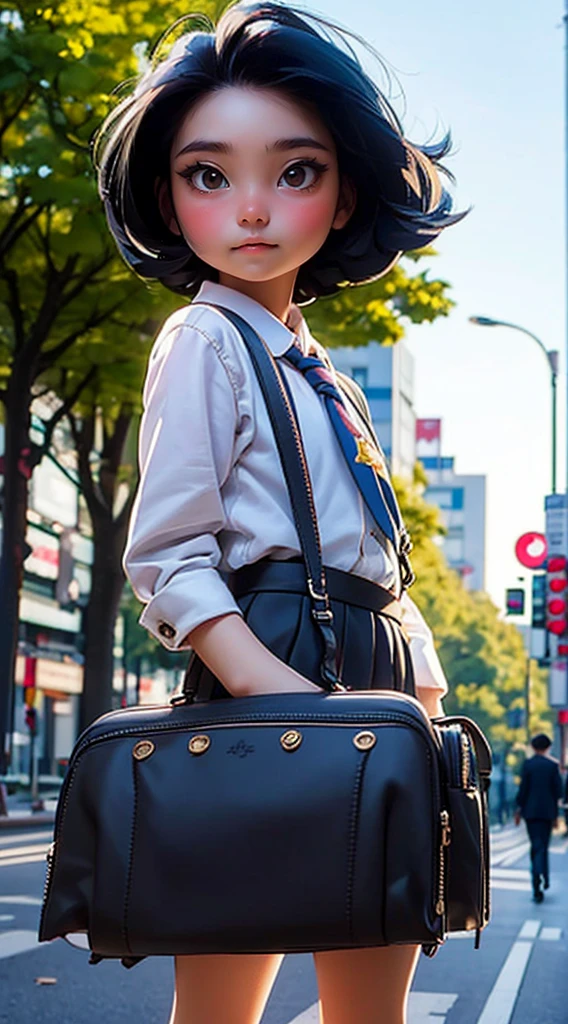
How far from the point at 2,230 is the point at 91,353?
1.78 meters

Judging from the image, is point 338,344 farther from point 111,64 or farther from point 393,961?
point 393,961

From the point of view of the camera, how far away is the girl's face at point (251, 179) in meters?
2.69

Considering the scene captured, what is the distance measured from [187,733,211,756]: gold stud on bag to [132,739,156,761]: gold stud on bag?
0.05 metres

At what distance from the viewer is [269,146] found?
8.82ft

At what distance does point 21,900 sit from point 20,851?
5.76m

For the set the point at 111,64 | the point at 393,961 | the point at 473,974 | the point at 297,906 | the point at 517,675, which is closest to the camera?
the point at 297,906

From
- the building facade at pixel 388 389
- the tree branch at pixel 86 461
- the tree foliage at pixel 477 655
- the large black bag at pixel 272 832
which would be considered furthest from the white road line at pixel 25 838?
the building facade at pixel 388 389

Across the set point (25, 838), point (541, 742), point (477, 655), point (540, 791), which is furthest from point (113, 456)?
point (477, 655)

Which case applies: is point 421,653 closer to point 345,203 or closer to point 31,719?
point 345,203

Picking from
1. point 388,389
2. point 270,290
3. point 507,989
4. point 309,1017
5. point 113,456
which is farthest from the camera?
point 388,389

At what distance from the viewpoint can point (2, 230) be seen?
20125 millimetres

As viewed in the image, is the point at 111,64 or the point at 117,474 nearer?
the point at 111,64

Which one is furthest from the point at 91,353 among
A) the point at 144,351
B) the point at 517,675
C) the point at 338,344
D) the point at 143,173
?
the point at 517,675

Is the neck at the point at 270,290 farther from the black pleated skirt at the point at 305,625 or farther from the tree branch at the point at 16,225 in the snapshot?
the tree branch at the point at 16,225
